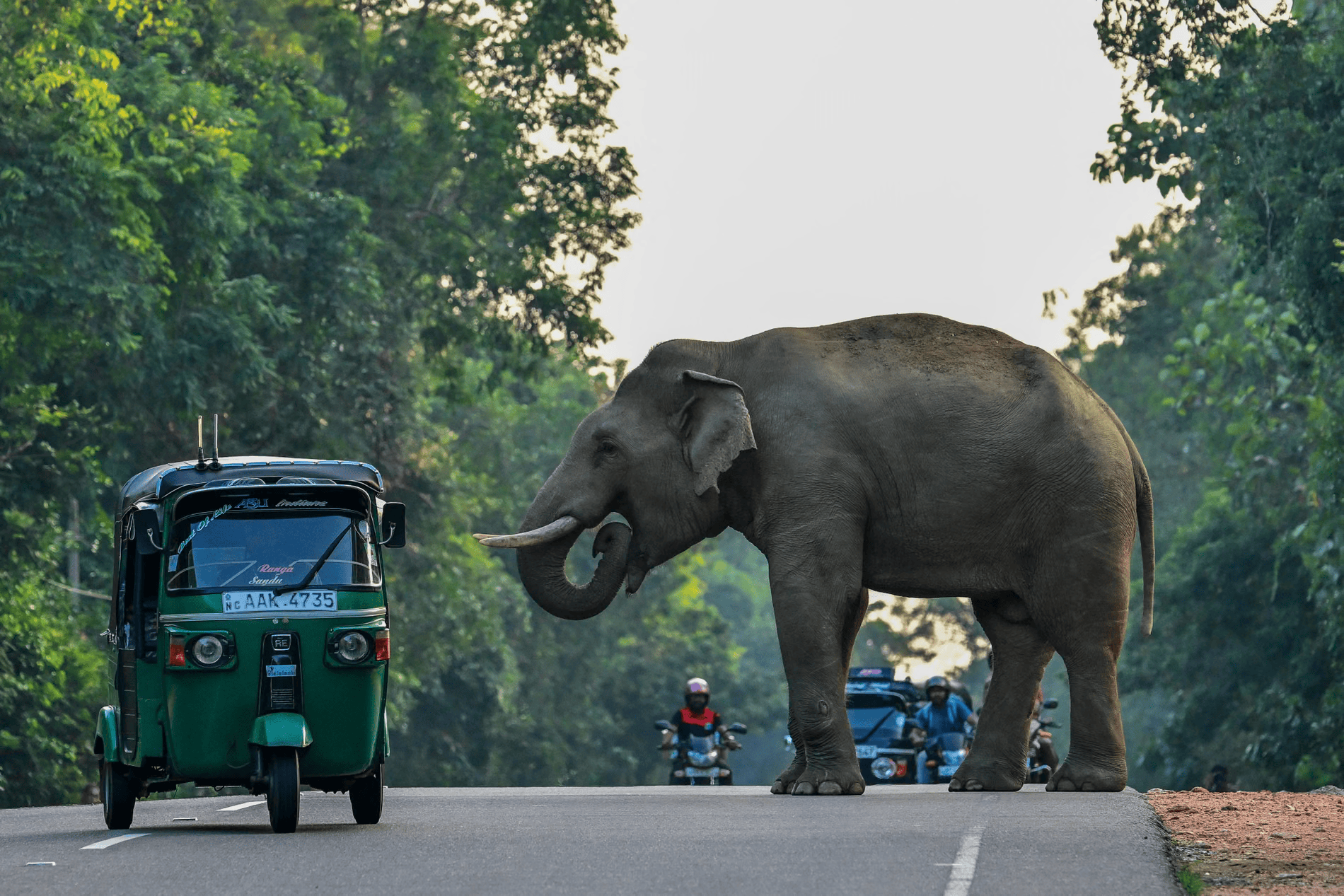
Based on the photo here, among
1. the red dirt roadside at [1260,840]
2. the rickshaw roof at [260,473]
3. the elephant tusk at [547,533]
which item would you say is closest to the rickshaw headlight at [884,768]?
the red dirt roadside at [1260,840]

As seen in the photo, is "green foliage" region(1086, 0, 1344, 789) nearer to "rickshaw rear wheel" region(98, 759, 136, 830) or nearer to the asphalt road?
the asphalt road

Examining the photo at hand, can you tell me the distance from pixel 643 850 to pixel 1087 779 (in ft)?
22.0

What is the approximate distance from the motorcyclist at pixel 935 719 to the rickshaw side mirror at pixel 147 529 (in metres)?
12.7

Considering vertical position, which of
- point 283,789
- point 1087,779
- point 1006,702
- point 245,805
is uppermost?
point 1006,702

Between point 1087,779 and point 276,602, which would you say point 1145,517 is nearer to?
point 1087,779

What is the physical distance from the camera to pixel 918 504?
62.2ft

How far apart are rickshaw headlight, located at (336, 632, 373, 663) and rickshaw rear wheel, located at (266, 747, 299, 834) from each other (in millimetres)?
624

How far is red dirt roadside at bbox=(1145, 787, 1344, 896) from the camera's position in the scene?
1169 centimetres

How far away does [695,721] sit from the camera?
25.9 metres

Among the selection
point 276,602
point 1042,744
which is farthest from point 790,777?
point 1042,744

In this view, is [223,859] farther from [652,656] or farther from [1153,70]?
[652,656]

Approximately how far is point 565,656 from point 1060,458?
156 feet

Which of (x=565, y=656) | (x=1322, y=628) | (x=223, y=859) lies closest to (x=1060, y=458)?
(x=223, y=859)

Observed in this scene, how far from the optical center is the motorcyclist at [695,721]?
2566cm
